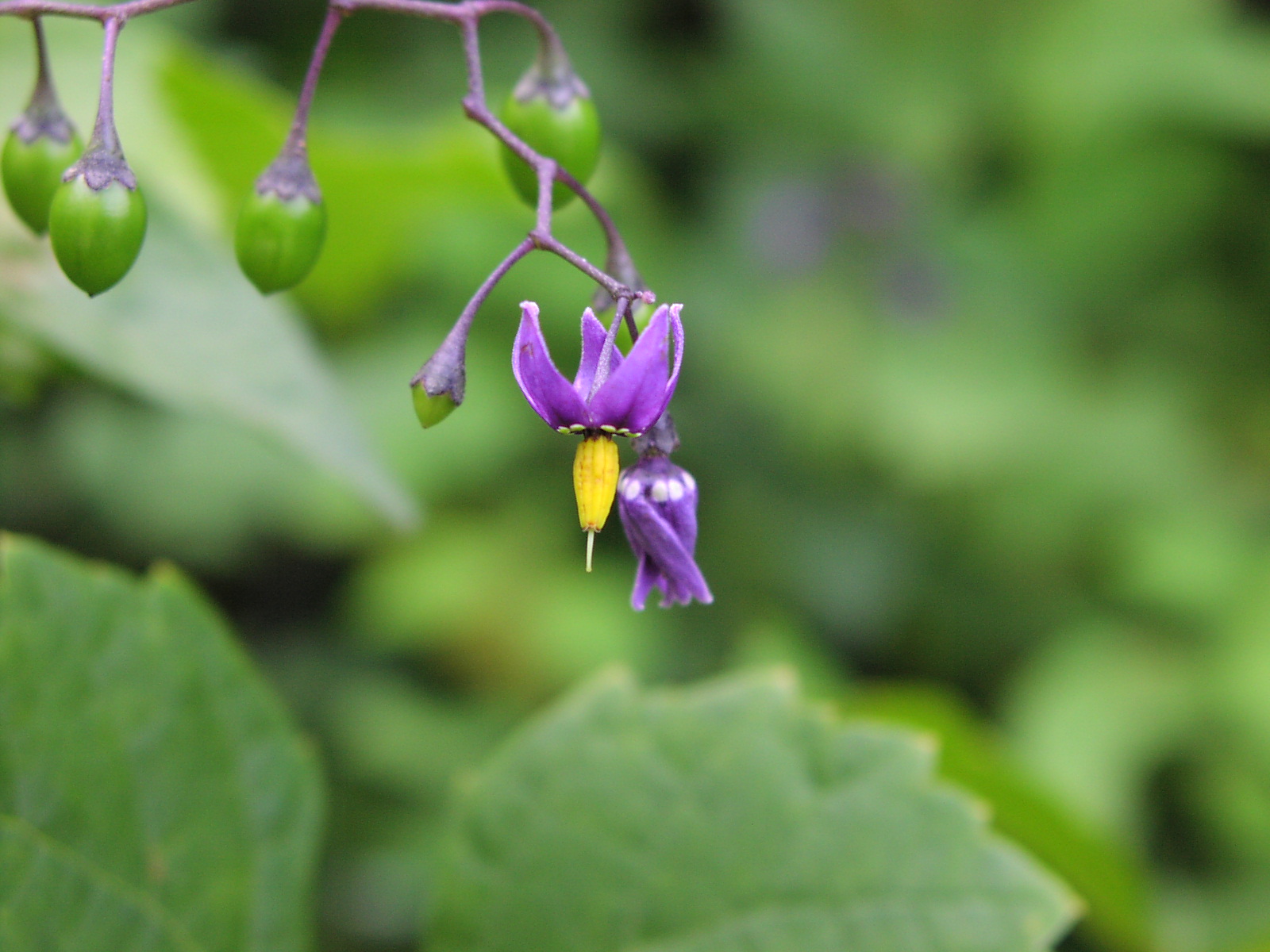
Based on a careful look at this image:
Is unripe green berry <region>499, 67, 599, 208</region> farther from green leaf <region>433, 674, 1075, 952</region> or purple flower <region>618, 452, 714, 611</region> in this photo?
green leaf <region>433, 674, 1075, 952</region>

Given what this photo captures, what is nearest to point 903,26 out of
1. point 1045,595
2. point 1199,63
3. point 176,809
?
point 1199,63

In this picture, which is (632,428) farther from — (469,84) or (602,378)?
(469,84)

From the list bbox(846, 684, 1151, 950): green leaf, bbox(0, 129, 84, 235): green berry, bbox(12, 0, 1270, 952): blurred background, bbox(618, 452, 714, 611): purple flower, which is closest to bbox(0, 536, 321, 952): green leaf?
bbox(0, 129, 84, 235): green berry

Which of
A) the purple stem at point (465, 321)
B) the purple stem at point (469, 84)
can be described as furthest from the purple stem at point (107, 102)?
the purple stem at point (465, 321)

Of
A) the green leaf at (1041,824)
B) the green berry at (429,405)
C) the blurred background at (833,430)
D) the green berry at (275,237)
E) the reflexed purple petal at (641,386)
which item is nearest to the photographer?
the reflexed purple petal at (641,386)

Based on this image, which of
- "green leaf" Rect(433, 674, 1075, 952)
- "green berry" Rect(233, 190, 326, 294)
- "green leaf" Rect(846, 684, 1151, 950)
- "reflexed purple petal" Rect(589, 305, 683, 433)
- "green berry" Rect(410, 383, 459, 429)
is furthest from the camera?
"green leaf" Rect(846, 684, 1151, 950)

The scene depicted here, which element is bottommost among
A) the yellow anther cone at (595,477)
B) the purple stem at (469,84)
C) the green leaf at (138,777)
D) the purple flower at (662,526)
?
the green leaf at (138,777)

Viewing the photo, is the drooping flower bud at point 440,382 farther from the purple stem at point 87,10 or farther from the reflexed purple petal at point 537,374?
the purple stem at point 87,10

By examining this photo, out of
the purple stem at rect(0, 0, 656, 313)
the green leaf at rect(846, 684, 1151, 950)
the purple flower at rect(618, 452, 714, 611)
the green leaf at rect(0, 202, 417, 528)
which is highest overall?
the purple stem at rect(0, 0, 656, 313)
